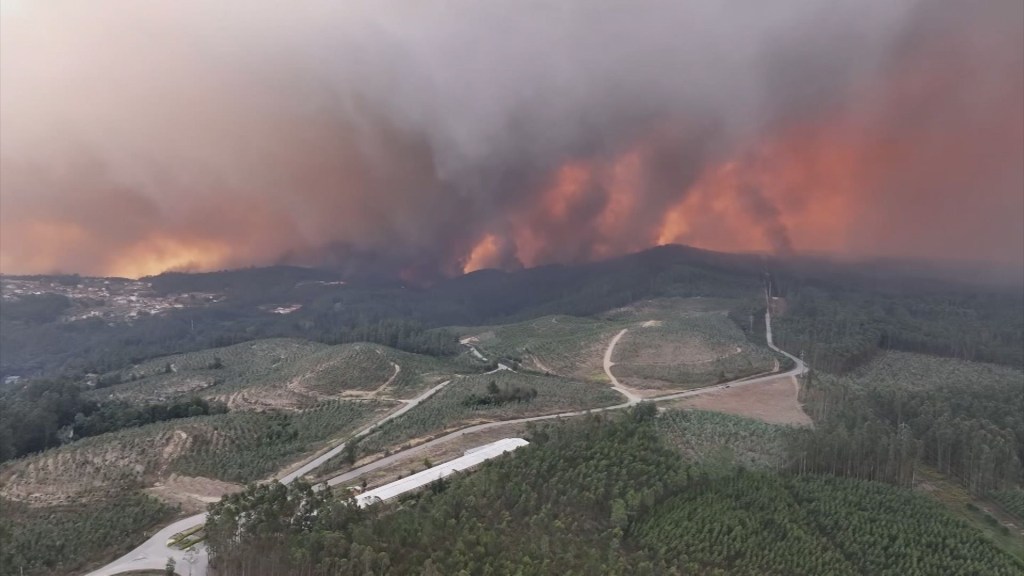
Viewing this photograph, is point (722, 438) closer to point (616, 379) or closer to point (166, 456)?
point (616, 379)

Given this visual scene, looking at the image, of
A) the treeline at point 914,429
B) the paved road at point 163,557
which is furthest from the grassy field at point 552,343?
the paved road at point 163,557

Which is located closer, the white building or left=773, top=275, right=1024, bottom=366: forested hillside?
the white building

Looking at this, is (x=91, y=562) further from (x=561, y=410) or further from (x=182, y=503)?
(x=561, y=410)

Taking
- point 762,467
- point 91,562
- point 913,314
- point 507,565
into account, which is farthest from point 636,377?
point 913,314

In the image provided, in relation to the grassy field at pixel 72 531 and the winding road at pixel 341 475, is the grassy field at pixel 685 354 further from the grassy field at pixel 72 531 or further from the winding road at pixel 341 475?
the grassy field at pixel 72 531

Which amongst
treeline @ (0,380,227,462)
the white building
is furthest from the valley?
the white building

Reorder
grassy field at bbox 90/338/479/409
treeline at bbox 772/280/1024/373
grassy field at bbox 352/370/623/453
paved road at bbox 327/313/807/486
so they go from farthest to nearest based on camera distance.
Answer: treeline at bbox 772/280/1024/373 → grassy field at bbox 90/338/479/409 → grassy field at bbox 352/370/623/453 → paved road at bbox 327/313/807/486

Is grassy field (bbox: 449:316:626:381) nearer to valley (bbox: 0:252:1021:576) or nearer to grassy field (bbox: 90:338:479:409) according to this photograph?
valley (bbox: 0:252:1021:576)
